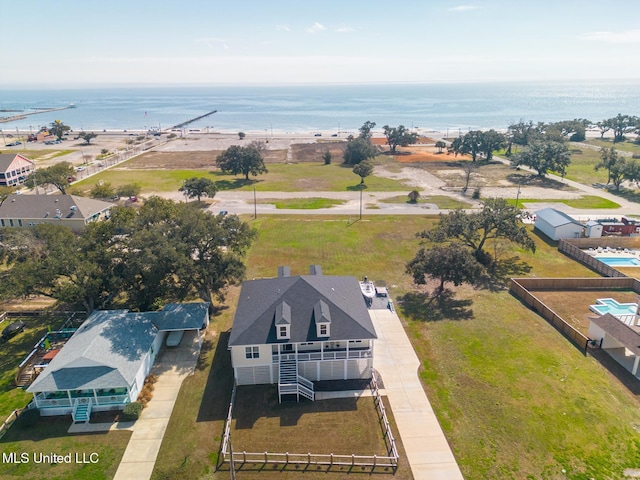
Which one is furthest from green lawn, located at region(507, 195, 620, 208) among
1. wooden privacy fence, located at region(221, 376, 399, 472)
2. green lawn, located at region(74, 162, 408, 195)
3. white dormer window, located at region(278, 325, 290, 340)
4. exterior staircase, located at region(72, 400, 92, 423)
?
exterior staircase, located at region(72, 400, 92, 423)

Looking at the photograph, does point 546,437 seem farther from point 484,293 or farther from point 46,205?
point 46,205

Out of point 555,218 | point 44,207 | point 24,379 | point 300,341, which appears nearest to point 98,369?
point 24,379

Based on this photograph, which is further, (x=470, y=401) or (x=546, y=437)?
(x=470, y=401)

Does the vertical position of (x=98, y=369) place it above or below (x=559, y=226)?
below

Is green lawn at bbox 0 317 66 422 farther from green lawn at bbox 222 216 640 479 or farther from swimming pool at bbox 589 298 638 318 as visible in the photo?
swimming pool at bbox 589 298 638 318

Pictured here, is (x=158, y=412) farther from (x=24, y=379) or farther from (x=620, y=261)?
(x=620, y=261)

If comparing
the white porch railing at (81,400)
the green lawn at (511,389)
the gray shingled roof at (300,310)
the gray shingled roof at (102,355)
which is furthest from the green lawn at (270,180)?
the white porch railing at (81,400)

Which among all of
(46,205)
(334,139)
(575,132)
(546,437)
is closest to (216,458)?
(546,437)
